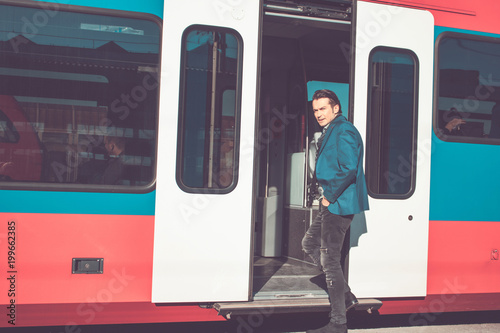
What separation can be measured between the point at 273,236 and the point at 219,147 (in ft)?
8.53

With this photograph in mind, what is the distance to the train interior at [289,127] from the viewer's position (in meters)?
6.29

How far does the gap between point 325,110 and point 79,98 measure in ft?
6.51

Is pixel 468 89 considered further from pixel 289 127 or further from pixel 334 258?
pixel 289 127

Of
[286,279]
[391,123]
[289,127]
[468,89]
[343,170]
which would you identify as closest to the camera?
[343,170]

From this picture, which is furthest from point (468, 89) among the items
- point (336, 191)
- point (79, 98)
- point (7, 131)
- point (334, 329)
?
point (7, 131)

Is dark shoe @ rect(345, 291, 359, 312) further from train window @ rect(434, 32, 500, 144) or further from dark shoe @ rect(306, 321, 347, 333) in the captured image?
train window @ rect(434, 32, 500, 144)

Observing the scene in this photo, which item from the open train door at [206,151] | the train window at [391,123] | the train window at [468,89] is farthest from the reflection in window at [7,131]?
the train window at [468,89]

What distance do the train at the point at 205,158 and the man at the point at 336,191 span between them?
241 millimetres

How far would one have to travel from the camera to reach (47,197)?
12.9 ft

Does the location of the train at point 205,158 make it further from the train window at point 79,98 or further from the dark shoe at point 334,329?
the dark shoe at point 334,329

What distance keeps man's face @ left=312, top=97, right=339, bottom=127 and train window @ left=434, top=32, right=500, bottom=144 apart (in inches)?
41.9

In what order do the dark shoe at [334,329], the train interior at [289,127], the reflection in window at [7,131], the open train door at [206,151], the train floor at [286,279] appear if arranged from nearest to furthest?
the reflection in window at [7,131] → the open train door at [206,151] → the dark shoe at [334,329] → the train floor at [286,279] → the train interior at [289,127]

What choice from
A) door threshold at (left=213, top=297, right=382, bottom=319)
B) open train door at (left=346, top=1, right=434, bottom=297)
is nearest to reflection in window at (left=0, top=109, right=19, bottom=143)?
door threshold at (left=213, top=297, right=382, bottom=319)

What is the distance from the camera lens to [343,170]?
4.26 meters
